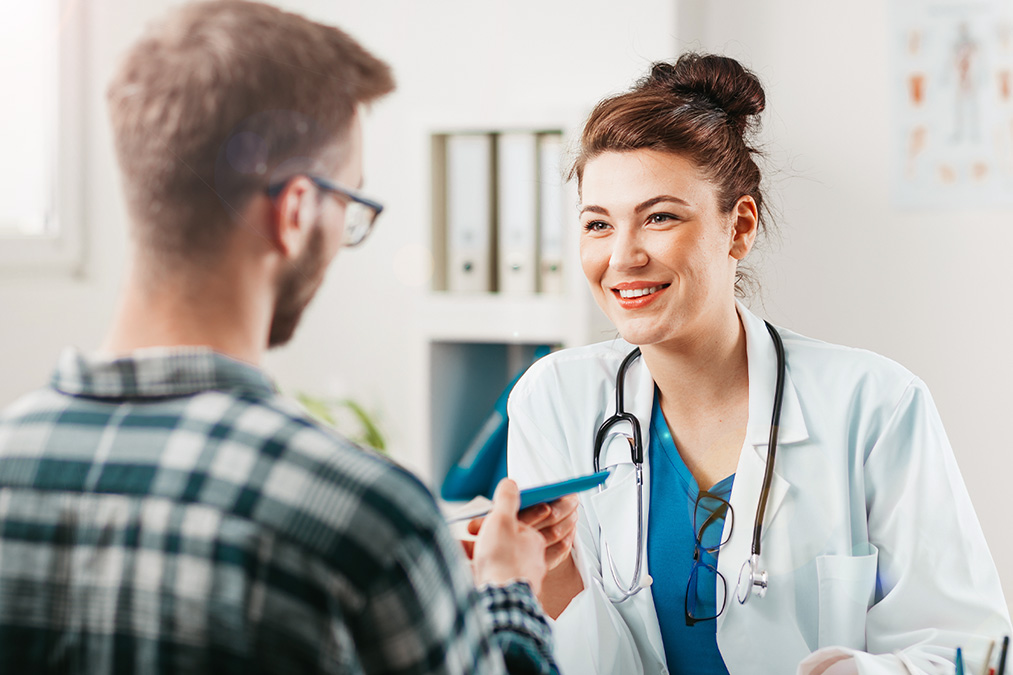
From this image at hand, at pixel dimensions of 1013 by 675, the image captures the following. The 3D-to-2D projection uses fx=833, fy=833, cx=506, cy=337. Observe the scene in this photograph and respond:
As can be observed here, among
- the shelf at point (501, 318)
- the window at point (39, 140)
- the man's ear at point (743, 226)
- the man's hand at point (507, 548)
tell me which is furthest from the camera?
the shelf at point (501, 318)

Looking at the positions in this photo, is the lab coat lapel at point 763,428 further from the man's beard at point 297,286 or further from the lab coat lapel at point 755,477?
the man's beard at point 297,286

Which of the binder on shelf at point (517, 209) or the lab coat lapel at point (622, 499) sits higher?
the binder on shelf at point (517, 209)

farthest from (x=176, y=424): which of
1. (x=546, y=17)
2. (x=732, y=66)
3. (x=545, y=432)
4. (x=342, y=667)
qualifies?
(x=546, y=17)

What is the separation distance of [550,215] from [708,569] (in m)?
0.46

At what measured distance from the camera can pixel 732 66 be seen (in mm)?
798

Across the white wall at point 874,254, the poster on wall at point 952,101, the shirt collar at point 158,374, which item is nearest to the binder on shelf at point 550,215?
the white wall at point 874,254

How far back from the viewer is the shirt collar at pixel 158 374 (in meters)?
0.38

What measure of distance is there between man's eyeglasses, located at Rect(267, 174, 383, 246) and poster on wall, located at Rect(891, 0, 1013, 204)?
628mm

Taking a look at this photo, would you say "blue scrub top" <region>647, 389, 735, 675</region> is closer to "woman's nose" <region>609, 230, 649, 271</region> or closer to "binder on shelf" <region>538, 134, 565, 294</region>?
"woman's nose" <region>609, 230, 649, 271</region>

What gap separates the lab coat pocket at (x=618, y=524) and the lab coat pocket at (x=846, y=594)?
17 centimetres

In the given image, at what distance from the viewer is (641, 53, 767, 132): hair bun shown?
0.78 m

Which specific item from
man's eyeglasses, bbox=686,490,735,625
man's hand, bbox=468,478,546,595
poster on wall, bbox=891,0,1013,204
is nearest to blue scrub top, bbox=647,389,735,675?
man's eyeglasses, bbox=686,490,735,625

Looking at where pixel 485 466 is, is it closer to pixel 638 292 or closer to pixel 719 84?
pixel 638 292

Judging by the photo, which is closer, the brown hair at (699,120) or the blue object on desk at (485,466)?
the brown hair at (699,120)
